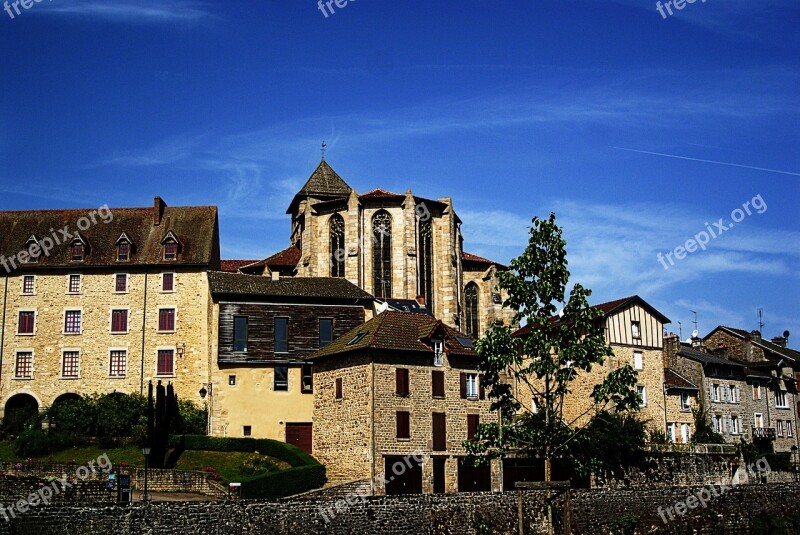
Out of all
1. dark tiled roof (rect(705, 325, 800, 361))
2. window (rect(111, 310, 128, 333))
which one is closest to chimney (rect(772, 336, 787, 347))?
dark tiled roof (rect(705, 325, 800, 361))

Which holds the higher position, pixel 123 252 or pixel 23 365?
pixel 123 252

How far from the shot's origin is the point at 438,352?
118 feet

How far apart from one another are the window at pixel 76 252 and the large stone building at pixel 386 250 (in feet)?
45.9

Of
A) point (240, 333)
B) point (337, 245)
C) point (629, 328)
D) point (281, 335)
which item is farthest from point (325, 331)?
point (337, 245)

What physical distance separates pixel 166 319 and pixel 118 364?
3.12m

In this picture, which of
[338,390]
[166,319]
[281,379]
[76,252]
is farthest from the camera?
[76,252]

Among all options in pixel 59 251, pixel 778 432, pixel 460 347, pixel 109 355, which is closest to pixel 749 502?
pixel 460 347

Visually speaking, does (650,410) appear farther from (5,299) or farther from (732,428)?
(5,299)

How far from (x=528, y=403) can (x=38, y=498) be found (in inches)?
1125

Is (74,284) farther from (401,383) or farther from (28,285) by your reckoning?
(401,383)

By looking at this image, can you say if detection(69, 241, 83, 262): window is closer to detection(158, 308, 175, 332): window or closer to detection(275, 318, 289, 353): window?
detection(158, 308, 175, 332): window

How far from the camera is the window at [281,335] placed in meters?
40.3

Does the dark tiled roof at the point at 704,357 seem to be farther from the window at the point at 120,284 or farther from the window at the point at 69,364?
the window at the point at 69,364

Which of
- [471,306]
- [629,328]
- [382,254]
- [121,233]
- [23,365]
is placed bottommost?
[23,365]
